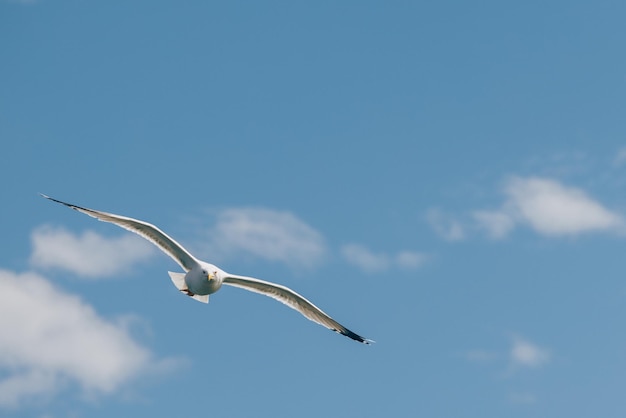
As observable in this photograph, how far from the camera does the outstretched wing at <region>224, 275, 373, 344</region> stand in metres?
35.0

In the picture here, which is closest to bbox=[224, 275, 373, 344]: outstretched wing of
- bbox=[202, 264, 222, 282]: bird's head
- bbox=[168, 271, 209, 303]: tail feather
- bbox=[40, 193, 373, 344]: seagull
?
bbox=[40, 193, 373, 344]: seagull

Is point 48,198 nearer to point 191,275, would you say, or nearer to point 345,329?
point 191,275

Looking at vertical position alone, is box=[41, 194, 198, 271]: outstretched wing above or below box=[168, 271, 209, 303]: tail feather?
above

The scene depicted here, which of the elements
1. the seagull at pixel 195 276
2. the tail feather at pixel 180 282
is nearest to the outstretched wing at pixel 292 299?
the seagull at pixel 195 276

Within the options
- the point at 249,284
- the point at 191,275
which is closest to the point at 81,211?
the point at 191,275

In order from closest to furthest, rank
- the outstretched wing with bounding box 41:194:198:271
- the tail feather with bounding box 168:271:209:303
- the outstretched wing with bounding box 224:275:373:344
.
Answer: the outstretched wing with bounding box 41:194:198:271
the tail feather with bounding box 168:271:209:303
the outstretched wing with bounding box 224:275:373:344

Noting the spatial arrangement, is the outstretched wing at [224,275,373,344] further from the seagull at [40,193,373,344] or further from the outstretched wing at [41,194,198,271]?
the outstretched wing at [41,194,198,271]

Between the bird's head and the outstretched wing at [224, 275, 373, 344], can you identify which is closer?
the bird's head

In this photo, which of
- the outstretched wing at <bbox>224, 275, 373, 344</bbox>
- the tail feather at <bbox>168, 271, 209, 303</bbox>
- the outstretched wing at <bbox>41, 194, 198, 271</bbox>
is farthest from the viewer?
the outstretched wing at <bbox>224, 275, 373, 344</bbox>

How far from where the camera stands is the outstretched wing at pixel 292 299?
35031mm

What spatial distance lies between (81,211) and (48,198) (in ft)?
3.96

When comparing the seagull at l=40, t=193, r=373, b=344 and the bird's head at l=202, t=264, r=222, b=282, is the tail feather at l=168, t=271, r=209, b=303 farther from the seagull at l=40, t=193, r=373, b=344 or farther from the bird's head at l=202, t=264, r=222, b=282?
the bird's head at l=202, t=264, r=222, b=282

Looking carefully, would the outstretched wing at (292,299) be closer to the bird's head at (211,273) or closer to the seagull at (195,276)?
the seagull at (195,276)

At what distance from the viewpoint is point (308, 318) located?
36.6 meters
